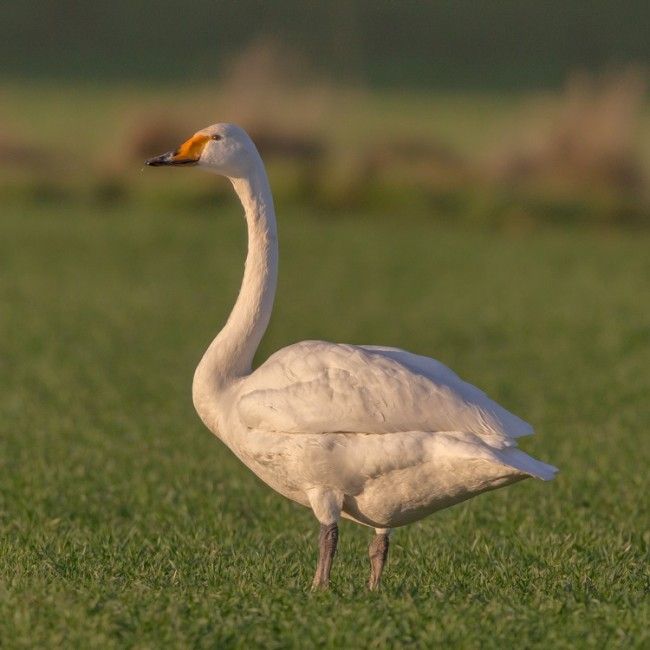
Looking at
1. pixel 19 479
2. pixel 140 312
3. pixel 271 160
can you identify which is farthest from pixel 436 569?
pixel 271 160

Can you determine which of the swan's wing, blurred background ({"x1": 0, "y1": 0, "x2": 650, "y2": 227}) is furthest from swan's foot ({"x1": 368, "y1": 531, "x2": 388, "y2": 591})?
blurred background ({"x1": 0, "y1": 0, "x2": 650, "y2": 227})

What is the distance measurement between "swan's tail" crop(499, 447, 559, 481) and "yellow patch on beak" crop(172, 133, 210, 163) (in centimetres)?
188

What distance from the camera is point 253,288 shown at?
6.91 m

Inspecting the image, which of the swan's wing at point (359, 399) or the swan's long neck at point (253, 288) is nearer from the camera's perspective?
the swan's wing at point (359, 399)

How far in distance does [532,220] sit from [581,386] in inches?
603

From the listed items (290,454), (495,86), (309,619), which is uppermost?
(290,454)

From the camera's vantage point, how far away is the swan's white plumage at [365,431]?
6008mm

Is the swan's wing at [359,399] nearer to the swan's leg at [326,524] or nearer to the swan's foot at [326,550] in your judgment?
the swan's leg at [326,524]

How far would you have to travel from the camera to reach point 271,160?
31625 mm

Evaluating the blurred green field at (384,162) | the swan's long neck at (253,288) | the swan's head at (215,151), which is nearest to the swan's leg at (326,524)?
the swan's long neck at (253,288)

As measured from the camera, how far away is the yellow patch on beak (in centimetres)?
664

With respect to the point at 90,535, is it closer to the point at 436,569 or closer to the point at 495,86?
the point at 436,569

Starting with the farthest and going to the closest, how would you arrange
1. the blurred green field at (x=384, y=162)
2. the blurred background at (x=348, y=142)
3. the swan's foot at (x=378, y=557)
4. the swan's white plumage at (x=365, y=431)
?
the blurred background at (x=348, y=142) → the blurred green field at (x=384, y=162) → the swan's foot at (x=378, y=557) → the swan's white plumage at (x=365, y=431)

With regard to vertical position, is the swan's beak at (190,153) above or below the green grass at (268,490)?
above
